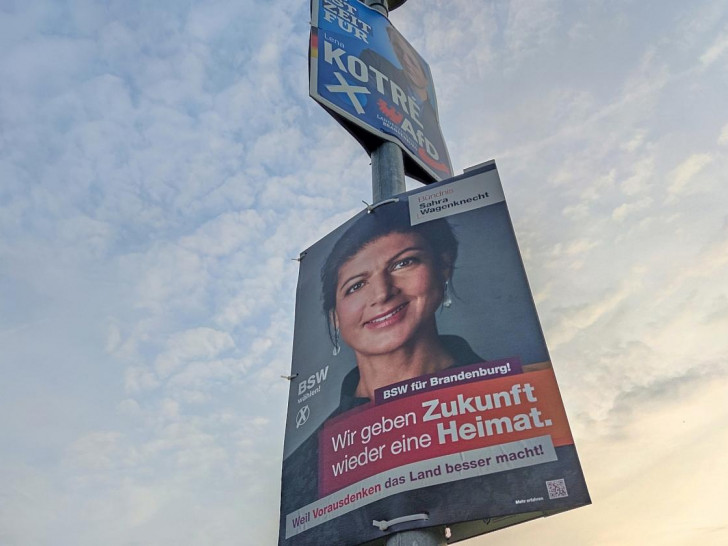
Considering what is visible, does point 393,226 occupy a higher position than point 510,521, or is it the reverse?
point 393,226

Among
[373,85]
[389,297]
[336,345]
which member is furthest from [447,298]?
[373,85]

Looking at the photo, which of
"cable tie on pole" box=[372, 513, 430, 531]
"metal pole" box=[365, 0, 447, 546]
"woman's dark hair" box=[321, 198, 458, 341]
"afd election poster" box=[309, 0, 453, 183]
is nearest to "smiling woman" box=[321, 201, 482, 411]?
"woman's dark hair" box=[321, 198, 458, 341]

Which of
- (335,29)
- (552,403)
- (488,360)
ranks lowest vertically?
(552,403)

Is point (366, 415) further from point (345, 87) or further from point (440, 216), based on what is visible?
point (345, 87)

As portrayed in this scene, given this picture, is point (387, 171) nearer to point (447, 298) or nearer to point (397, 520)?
point (447, 298)

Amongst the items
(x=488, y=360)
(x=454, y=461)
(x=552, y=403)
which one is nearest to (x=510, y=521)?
(x=454, y=461)

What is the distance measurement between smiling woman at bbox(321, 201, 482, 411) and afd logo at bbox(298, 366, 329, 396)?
0.38 m

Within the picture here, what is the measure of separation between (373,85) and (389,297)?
4.90 metres

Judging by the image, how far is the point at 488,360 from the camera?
6418 mm

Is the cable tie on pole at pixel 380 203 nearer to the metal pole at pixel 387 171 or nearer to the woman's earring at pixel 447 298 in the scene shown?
the metal pole at pixel 387 171

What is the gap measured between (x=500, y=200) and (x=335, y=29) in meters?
5.51

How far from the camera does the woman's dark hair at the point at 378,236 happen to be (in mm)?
7859

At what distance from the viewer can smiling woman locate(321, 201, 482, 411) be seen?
6.93 metres

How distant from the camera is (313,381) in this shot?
25.2 feet
